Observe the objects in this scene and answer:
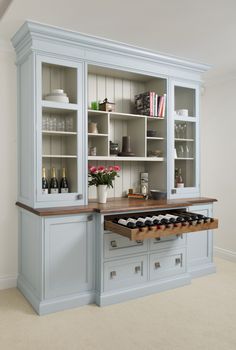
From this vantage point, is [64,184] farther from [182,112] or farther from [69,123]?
[182,112]

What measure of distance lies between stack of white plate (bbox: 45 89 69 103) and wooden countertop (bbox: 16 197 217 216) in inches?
38.9

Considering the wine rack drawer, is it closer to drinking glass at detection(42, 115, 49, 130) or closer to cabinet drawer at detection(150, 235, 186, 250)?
cabinet drawer at detection(150, 235, 186, 250)

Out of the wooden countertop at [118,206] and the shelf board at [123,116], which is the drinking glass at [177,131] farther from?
the wooden countertop at [118,206]

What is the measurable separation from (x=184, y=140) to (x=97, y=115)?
3.57 ft


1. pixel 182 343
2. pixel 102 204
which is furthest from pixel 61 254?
pixel 182 343

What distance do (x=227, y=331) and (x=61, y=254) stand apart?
1.46 meters

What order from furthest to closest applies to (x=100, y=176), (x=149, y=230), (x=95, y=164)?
(x=95, y=164), (x=100, y=176), (x=149, y=230)

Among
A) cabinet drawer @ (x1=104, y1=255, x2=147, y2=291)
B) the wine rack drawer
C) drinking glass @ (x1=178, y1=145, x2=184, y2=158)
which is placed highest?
drinking glass @ (x1=178, y1=145, x2=184, y2=158)

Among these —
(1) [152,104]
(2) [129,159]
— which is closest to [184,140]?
(1) [152,104]

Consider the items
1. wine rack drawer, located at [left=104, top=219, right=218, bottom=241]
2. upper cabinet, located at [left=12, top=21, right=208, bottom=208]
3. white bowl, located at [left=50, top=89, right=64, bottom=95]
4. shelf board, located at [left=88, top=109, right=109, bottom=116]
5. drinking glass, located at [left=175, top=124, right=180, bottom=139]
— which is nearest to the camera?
wine rack drawer, located at [left=104, top=219, right=218, bottom=241]

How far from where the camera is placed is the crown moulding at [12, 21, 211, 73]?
110 inches

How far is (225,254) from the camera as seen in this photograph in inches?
172

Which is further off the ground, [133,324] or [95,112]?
[95,112]

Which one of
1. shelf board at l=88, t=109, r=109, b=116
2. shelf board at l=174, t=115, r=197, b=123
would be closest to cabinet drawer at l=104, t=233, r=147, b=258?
shelf board at l=88, t=109, r=109, b=116
